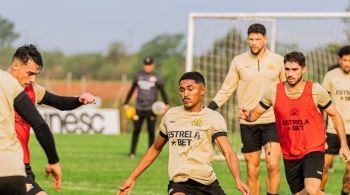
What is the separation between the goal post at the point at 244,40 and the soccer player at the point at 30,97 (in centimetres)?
1437

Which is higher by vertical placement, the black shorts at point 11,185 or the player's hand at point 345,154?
the black shorts at point 11,185

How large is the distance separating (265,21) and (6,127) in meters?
18.5

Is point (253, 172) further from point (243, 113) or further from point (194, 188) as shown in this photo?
point (194, 188)

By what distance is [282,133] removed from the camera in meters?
11.9

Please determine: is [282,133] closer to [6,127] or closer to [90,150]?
[6,127]

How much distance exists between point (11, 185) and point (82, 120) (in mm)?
37171

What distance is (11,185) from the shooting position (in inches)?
296

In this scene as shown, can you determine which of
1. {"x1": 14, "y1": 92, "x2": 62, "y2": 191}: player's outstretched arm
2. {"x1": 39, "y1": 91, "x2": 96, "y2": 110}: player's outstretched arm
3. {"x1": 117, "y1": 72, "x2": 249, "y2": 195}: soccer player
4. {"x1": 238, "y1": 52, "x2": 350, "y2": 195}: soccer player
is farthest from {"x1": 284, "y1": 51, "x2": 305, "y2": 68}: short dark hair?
{"x1": 14, "y1": 92, "x2": 62, "y2": 191}: player's outstretched arm

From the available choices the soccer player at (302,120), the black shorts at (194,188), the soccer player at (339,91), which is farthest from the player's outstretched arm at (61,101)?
the soccer player at (339,91)

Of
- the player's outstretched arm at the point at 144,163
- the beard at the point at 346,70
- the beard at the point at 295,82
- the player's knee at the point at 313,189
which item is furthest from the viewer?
the beard at the point at 346,70

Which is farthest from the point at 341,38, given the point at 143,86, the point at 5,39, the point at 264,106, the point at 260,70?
the point at 5,39

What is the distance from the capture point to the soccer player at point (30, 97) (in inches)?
350

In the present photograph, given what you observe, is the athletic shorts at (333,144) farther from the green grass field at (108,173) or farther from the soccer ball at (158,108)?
the soccer ball at (158,108)

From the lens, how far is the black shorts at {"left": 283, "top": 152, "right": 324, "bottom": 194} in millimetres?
11719
